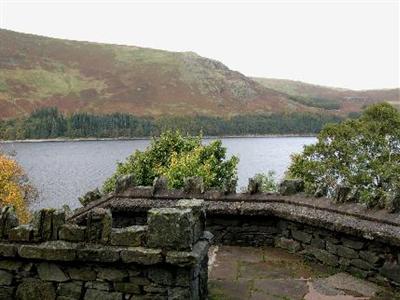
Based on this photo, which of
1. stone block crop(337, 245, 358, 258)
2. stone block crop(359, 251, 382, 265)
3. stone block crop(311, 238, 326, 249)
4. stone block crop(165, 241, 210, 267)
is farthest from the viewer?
stone block crop(311, 238, 326, 249)

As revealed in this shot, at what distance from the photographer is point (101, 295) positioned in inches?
286

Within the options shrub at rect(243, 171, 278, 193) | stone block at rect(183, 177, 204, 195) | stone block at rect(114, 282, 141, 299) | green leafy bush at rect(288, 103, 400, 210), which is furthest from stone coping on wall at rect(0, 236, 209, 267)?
green leafy bush at rect(288, 103, 400, 210)

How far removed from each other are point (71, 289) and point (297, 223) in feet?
18.4

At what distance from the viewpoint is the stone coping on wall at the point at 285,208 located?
9.15m

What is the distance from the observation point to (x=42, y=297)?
24.4 feet

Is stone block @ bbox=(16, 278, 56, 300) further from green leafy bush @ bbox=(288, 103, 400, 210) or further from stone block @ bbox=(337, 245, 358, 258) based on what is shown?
green leafy bush @ bbox=(288, 103, 400, 210)

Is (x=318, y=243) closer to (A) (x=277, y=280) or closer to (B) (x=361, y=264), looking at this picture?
(B) (x=361, y=264)

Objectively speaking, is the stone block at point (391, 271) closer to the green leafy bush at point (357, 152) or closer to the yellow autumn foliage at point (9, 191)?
the green leafy bush at point (357, 152)

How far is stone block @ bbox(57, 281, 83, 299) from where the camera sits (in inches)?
289

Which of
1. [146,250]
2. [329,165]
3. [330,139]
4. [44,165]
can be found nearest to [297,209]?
[146,250]

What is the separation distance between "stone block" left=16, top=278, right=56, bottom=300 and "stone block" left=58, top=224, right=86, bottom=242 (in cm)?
77

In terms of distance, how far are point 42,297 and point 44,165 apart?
139879 millimetres

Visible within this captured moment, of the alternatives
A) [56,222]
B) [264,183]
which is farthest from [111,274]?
[264,183]

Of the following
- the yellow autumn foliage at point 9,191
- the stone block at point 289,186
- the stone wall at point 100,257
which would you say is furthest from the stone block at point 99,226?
the yellow autumn foliage at point 9,191
